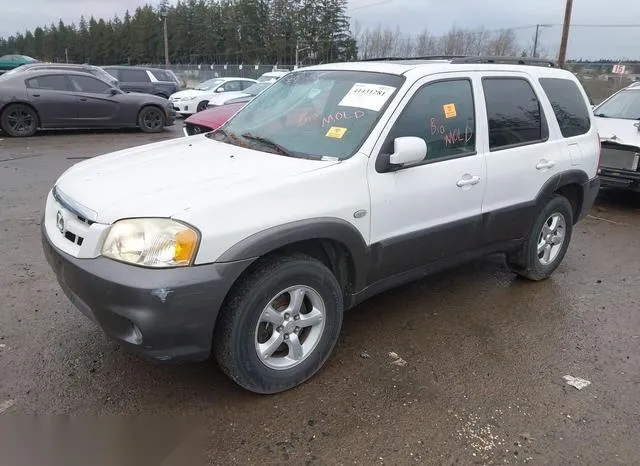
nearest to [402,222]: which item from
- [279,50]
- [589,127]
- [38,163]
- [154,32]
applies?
[589,127]

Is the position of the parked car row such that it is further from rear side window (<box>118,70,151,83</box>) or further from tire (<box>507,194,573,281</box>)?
tire (<box>507,194,573,281</box>)

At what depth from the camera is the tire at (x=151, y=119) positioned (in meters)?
13.7

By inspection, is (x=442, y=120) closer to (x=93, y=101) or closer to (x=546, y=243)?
(x=546, y=243)

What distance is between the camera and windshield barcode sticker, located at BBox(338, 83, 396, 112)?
3.41 meters

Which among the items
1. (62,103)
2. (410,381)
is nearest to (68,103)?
(62,103)

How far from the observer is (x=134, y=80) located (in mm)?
18500

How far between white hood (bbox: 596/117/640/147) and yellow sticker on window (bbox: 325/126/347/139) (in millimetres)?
5522

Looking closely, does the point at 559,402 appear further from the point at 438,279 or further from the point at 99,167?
the point at 99,167

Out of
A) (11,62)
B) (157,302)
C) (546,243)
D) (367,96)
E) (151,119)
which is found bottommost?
(546,243)

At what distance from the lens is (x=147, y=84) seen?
18797mm

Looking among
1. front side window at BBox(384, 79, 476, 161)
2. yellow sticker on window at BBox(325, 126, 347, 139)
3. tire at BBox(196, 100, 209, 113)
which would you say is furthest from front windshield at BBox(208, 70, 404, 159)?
tire at BBox(196, 100, 209, 113)

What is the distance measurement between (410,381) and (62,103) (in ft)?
38.4

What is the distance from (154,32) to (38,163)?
294ft

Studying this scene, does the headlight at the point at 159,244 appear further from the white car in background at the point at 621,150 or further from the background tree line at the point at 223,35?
the background tree line at the point at 223,35
